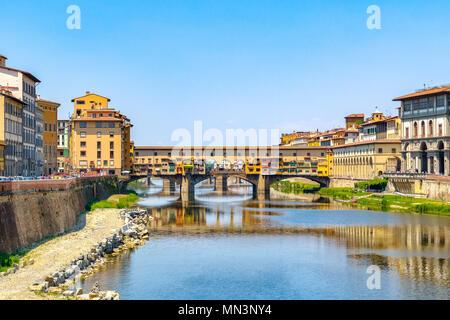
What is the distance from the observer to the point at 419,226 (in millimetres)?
60219

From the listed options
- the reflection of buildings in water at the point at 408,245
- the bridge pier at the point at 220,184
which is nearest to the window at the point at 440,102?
the reflection of buildings in water at the point at 408,245

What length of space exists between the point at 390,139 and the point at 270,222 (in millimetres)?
58916

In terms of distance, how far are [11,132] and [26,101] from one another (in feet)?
30.7

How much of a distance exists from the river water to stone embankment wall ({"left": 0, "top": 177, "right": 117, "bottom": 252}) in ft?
20.8

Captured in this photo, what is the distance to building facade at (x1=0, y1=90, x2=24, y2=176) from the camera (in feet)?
190

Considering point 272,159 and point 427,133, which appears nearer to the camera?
point 427,133

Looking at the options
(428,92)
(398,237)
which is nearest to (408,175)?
(428,92)

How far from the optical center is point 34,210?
4169 cm

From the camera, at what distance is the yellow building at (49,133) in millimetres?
85062

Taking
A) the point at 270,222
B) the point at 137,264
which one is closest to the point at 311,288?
the point at 137,264

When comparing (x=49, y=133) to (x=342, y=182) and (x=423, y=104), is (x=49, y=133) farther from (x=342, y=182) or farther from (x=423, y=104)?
(x=342, y=182)
